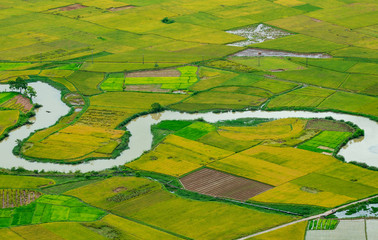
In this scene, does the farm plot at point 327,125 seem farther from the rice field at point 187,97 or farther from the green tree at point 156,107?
the green tree at point 156,107

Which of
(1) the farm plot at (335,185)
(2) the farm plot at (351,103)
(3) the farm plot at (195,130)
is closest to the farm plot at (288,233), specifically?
(1) the farm plot at (335,185)

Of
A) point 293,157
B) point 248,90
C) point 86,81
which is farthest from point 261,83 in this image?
point 86,81

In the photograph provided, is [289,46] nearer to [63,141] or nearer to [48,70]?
[48,70]

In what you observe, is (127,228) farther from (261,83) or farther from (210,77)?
(210,77)

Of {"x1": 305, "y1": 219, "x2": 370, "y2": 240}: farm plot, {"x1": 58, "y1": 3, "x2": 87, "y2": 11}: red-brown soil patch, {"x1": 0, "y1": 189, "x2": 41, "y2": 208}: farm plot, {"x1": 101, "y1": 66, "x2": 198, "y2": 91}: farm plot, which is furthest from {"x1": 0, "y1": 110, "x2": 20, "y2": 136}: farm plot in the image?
{"x1": 58, "y1": 3, "x2": 87, "y2": 11}: red-brown soil patch

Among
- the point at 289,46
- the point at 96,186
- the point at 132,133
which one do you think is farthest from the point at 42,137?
the point at 289,46

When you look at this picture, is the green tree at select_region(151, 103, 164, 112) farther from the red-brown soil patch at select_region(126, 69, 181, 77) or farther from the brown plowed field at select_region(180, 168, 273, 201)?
the brown plowed field at select_region(180, 168, 273, 201)
